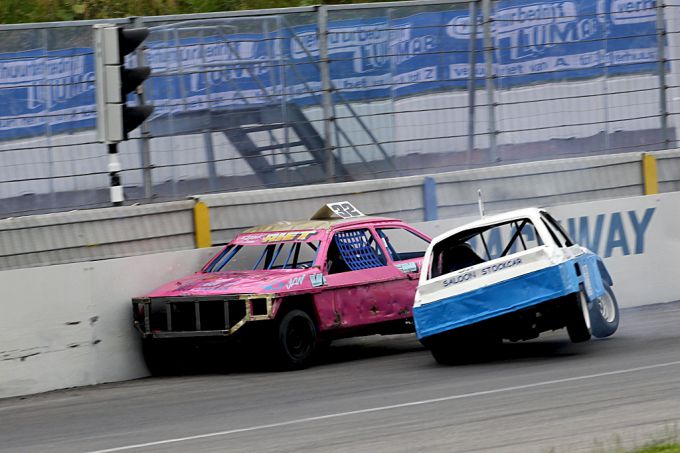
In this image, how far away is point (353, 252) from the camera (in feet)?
43.1

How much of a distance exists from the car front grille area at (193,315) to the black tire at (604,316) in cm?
357

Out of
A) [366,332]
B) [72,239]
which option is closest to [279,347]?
[366,332]

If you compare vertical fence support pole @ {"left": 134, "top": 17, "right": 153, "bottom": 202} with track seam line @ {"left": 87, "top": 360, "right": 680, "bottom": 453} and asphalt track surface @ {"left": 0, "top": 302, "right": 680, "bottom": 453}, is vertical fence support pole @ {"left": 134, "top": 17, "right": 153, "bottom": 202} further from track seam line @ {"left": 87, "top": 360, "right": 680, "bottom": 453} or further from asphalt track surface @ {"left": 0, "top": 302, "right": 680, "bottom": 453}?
track seam line @ {"left": 87, "top": 360, "right": 680, "bottom": 453}

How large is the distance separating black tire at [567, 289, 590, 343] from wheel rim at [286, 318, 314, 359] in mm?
2587

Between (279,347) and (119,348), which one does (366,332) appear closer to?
(279,347)

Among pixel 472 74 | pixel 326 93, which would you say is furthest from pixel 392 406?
pixel 472 74

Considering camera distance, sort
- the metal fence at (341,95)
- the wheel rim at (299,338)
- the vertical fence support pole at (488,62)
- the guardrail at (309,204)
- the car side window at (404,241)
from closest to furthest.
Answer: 1. the wheel rim at (299,338)
2. the guardrail at (309,204)
3. the metal fence at (341,95)
4. the car side window at (404,241)
5. the vertical fence support pole at (488,62)

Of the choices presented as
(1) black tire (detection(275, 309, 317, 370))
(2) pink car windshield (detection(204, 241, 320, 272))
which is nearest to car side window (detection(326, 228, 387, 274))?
(2) pink car windshield (detection(204, 241, 320, 272))

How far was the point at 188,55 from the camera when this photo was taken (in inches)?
549

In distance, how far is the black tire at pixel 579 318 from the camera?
11367 mm

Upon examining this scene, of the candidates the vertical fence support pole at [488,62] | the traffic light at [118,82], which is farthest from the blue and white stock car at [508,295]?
the vertical fence support pole at [488,62]

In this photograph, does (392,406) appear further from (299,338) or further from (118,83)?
(118,83)

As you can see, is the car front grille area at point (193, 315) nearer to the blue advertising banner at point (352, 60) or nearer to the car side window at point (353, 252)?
the car side window at point (353, 252)

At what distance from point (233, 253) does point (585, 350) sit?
385cm
